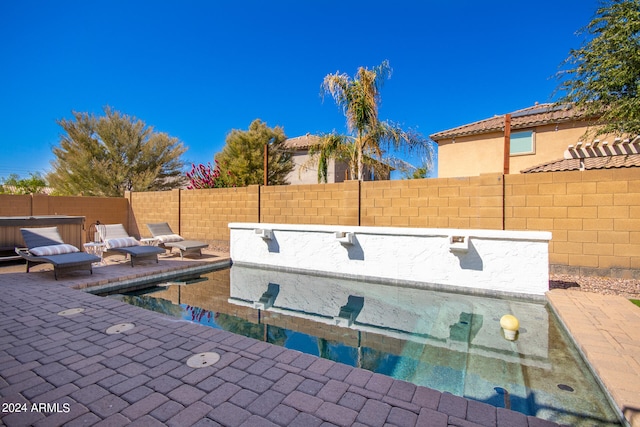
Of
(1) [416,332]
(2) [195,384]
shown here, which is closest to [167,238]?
(1) [416,332]

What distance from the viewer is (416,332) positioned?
4723 millimetres

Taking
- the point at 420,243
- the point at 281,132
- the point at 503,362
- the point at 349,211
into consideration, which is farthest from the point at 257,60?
the point at 503,362

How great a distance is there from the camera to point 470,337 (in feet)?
14.9

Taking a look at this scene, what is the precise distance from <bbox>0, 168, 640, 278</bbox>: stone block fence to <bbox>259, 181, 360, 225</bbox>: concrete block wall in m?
0.03

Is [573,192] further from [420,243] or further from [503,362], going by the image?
[503,362]

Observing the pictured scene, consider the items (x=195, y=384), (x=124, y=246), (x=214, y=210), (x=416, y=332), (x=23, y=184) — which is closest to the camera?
(x=195, y=384)

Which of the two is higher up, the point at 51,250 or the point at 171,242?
the point at 51,250

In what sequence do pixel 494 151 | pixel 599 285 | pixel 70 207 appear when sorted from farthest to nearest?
pixel 494 151 < pixel 70 207 < pixel 599 285

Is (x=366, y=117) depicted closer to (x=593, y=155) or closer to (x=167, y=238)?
(x=167, y=238)

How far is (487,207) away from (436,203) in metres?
1.20

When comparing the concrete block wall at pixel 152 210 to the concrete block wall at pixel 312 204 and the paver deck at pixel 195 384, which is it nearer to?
the concrete block wall at pixel 312 204

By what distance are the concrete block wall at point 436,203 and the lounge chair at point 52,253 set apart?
692 cm

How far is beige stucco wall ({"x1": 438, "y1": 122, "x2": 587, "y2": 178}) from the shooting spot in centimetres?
1503

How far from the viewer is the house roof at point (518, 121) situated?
48.4 feet
